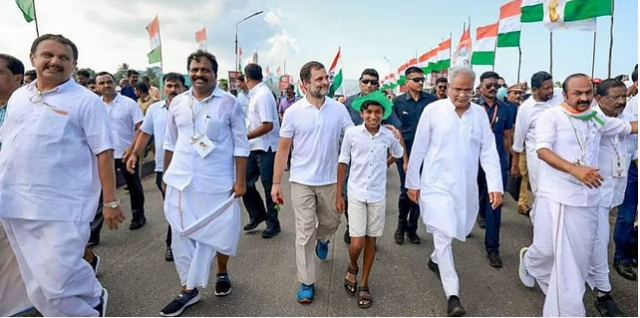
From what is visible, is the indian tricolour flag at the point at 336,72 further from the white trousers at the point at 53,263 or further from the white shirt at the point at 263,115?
the white trousers at the point at 53,263

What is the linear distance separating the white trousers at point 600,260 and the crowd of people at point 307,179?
0.04 ft

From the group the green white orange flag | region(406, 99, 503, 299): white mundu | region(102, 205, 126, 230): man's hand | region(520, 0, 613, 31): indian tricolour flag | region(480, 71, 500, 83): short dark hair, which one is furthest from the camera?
the green white orange flag

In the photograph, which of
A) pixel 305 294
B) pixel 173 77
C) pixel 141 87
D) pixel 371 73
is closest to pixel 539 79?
pixel 371 73

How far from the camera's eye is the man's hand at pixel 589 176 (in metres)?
2.69

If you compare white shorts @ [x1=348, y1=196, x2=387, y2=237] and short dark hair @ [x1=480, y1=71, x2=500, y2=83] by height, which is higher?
short dark hair @ [x1=480, y1=71, x2=500, y2=83]

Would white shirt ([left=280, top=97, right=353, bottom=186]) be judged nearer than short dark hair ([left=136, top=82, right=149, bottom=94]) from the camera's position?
Yes

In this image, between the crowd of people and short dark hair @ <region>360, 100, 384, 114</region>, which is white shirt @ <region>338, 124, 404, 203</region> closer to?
the crowd of people

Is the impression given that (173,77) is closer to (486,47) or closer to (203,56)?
(203,56)

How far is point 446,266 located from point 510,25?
8.66m

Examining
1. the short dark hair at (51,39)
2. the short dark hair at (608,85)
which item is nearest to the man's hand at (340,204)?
the short dark hair at (51,39)

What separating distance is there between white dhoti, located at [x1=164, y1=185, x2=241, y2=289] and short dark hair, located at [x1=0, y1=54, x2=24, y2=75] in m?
1.42

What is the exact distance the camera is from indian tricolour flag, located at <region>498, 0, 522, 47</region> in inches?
383

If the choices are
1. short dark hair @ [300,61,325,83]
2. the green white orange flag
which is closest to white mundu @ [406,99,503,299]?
short dark hair @ [300,61,325,83]

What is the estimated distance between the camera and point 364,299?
320 cm
